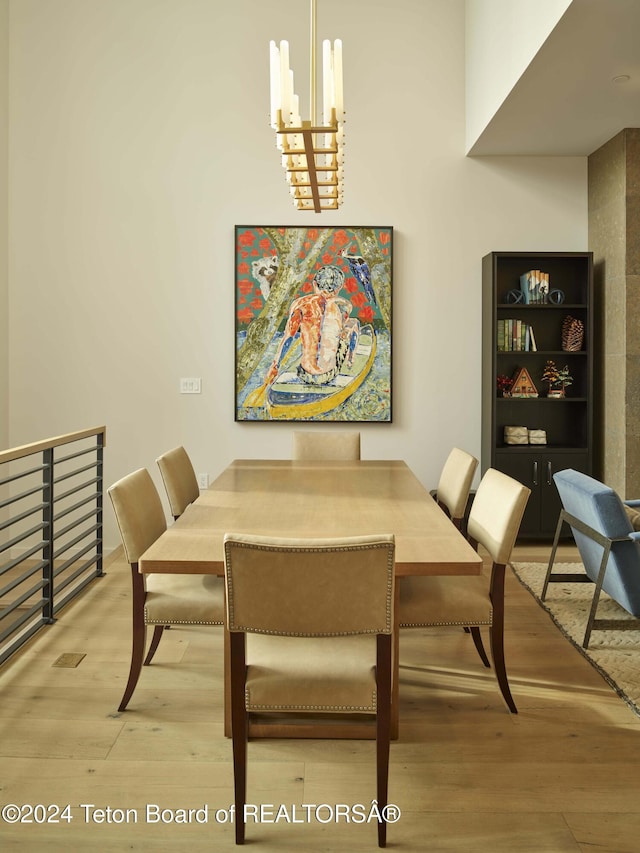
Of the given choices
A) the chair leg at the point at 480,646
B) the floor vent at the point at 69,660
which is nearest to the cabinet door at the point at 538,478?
the chair leg at the point at 480,646

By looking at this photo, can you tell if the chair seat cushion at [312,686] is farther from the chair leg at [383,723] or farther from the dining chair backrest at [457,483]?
the dining chair backrest at [457,483]

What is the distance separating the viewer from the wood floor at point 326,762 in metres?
1.95

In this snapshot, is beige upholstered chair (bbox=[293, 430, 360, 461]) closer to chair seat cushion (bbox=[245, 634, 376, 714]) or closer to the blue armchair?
the blue armchair

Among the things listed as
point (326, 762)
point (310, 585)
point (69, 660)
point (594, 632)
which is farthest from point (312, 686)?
point (594, 632)

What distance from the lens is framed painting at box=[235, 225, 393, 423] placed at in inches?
200

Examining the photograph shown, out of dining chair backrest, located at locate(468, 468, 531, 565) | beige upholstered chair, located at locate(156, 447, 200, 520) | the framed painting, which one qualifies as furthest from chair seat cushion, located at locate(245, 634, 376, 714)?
the framed painting

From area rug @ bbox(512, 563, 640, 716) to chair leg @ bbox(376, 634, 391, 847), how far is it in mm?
1171

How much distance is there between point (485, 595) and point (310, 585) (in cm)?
99

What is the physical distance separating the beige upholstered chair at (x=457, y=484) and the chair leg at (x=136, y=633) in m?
1.40

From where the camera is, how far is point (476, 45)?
4.76 meters

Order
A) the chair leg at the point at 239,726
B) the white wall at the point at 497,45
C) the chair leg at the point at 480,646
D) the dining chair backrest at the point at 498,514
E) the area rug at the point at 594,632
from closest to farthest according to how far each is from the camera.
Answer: the chair leg at the point at 239,726, the dining chair backrest at the point at 498,514, the area rug at the point at 594,632, the chair leg at the point at 480,646, the white wall at the point at 497,45

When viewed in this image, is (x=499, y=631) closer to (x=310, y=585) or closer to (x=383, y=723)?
(x=383, y=723)

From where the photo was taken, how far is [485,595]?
102 inches

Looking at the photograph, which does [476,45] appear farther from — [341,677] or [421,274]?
[341,677]
